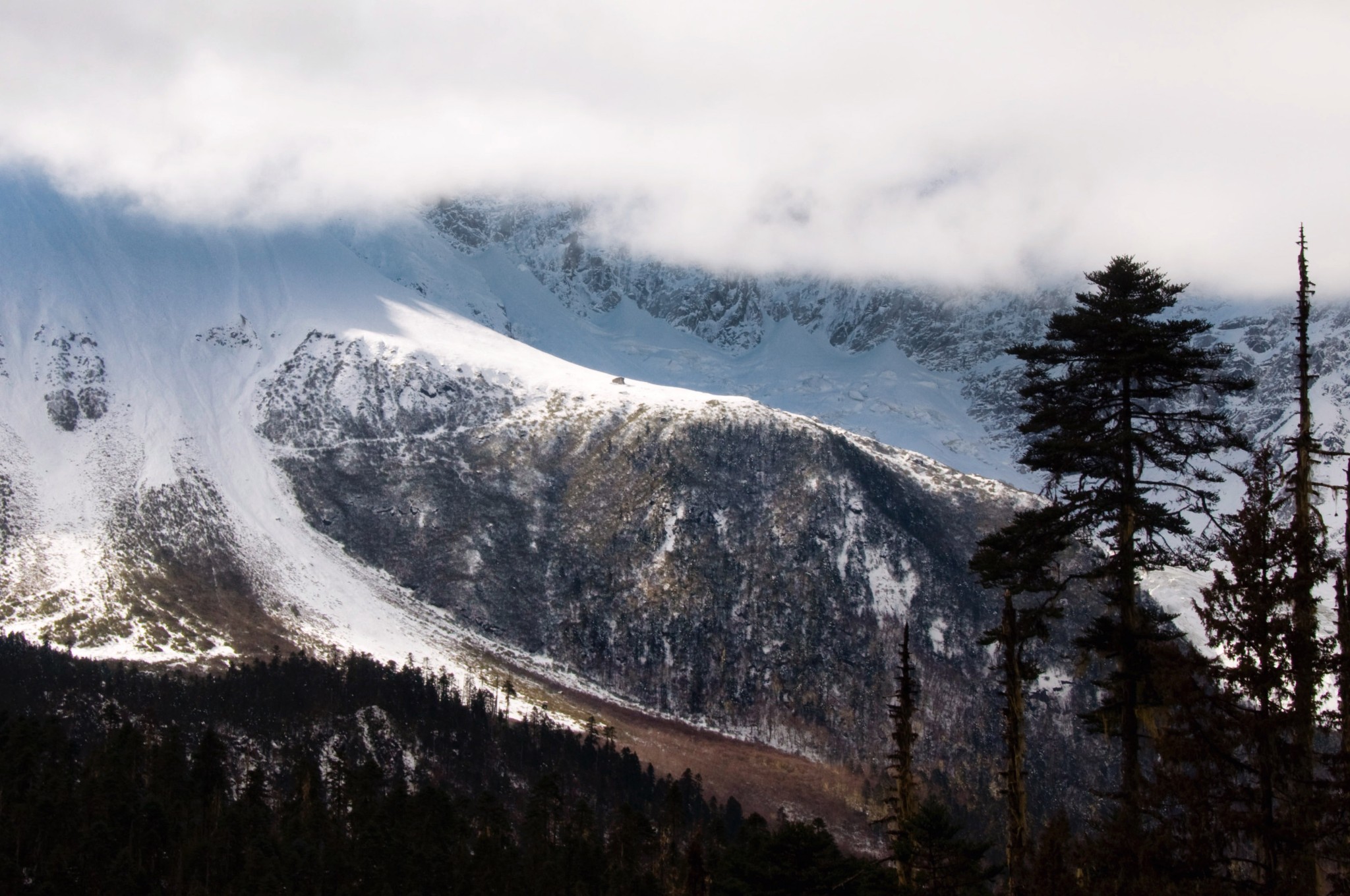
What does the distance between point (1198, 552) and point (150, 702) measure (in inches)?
7305

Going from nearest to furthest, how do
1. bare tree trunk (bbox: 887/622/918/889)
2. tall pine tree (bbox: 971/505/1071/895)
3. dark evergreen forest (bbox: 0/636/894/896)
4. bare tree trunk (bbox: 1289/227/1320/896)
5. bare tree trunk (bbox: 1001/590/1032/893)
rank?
bare tree trunk (bbox: 1289/227/1320/896), bare tree trunk (bbox: 1001/590/1032/893), tall pine tree (bbox: 971/505/1071/895), bare tree trunk (bbox: 887/622/918/889), dark evergreen forest (bbox: 0/636/894/896)

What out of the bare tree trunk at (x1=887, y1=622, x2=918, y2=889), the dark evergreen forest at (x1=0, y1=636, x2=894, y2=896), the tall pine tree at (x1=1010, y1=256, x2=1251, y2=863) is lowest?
the dark evergreen forest at (x1=0, y1=636, x2=894, y2=896)

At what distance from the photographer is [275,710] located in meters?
200

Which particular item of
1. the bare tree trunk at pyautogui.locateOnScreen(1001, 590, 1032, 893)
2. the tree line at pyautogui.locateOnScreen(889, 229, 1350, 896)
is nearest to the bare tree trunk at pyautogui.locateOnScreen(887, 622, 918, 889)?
the tree line at pyautogui.locateOnScreen(889, 229, 1350, 896)

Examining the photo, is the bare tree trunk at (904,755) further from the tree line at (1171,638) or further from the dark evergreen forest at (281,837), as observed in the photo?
the dark evergreen forest at (281,837)

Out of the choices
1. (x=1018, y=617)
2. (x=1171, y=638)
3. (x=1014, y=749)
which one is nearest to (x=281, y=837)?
(x=1018, y=617)

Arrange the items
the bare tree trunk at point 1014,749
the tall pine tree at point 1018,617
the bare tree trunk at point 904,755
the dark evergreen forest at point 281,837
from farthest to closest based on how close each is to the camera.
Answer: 1. the dark evergreen forest at point 281,837
2. the bare tree trunk at point 904,755
3. the tall pine tree at point 1018,617
4. the bare tree trunk at point 1014,749

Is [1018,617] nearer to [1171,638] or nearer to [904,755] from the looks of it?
[1171,638]

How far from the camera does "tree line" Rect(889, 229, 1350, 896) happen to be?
25656 mm

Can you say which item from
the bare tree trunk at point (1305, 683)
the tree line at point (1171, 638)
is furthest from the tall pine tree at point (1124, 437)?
the bare tree trunk at point (1305, 683)

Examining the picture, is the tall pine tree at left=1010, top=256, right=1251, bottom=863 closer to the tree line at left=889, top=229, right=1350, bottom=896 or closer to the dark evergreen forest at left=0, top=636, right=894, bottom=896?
the tree line at left=889, top=229, right=1350, bottom=896

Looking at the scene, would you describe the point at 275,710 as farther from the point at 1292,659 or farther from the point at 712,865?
the point at 1292,659

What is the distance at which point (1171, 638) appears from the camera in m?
32.5

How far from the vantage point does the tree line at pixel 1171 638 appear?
84.2 ft
